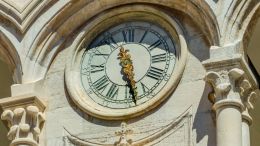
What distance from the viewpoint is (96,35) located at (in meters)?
16.2

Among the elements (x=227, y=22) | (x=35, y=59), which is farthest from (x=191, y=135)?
(x=35, y=59)

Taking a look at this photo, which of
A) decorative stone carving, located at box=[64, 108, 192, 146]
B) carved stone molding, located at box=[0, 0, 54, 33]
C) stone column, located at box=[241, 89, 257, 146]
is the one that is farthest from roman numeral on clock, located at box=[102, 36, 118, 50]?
stone column, located at box=[241, 89, 257, 146]

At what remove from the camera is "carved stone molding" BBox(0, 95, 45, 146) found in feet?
50.8

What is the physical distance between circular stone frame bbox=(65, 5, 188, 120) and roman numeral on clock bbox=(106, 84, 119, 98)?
0.18 metres

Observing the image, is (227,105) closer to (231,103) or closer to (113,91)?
(231,103)

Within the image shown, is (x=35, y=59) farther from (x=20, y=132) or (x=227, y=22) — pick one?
(x=227, y=22)

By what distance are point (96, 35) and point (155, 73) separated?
3.64ft

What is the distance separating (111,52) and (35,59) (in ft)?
3.21

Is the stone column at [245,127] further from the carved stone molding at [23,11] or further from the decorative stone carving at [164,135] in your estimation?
the carved stone molding at [23,11]

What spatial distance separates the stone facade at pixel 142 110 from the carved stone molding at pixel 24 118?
0.01m

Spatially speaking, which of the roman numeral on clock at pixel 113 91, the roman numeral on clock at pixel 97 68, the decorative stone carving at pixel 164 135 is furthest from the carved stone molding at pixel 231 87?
the roman numeral on clock at pixel 97 68

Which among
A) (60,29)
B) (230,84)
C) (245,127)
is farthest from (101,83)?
(245,127)

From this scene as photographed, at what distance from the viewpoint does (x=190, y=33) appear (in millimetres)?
15531

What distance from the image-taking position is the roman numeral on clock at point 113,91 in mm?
15570
